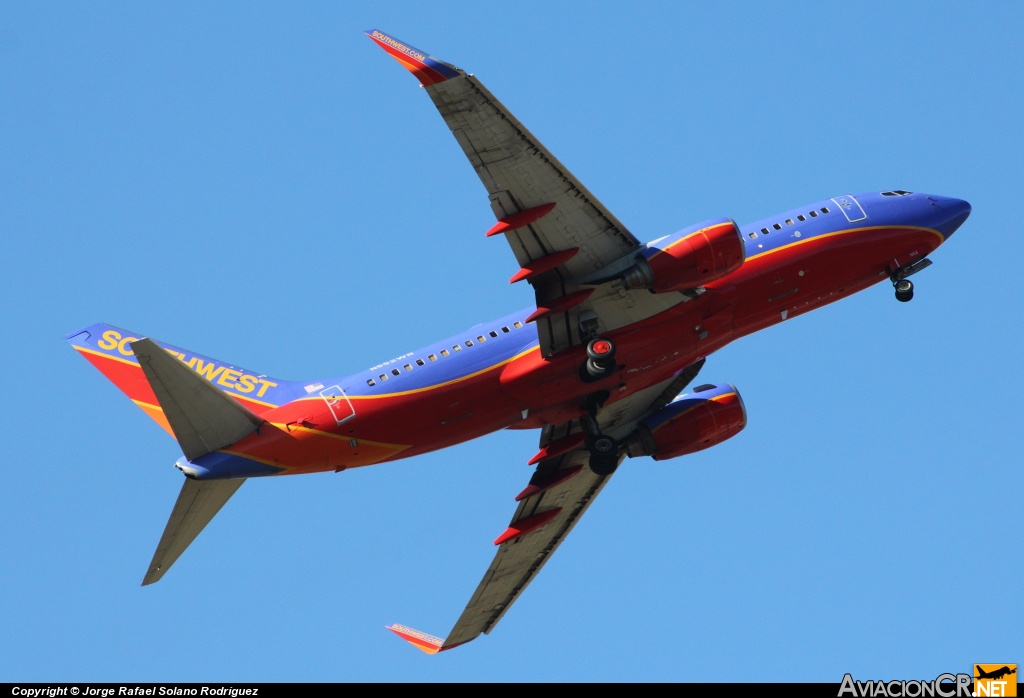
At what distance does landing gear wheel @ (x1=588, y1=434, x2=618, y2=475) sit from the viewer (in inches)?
1826

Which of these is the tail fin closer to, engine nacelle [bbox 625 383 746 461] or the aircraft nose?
engine nacelle [bbox 625 383 746 461]

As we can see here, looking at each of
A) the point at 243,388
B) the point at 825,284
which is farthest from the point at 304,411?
the point at 825,284

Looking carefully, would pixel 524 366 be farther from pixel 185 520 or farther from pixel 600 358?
pixel 185 520

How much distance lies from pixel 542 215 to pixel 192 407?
1193 centimetres

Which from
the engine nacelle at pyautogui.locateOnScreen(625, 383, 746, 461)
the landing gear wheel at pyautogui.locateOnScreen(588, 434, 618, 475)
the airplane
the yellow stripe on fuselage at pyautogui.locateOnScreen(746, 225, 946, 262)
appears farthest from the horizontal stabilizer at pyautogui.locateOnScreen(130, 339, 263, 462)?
the yellow stripe on fuselage at pyautogui.locateOnScreen(746, 225, 946, 262)

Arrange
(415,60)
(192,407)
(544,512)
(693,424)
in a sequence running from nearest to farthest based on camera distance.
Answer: (415,60) → (192,407) → (693,424) → (544,512)

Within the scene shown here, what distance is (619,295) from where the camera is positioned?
4191cm

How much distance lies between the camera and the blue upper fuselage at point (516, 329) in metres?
42.3

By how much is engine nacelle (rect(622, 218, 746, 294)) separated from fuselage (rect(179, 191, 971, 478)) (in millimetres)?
1873

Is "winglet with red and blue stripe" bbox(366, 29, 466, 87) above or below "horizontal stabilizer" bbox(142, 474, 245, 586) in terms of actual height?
above

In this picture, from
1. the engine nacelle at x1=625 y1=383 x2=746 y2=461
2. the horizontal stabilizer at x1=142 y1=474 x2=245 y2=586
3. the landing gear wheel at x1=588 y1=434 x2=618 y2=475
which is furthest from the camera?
the engine nacelle at x1=625 y1=383 x2=746 y2=461

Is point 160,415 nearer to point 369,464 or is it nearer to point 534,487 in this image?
point 369,464

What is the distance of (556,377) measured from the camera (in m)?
43.2

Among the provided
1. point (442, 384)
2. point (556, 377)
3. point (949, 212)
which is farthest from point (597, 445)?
point (949, 212)
